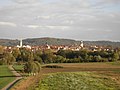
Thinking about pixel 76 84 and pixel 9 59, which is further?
pixel 9 59

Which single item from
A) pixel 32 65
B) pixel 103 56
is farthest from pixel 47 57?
pixel 32 65

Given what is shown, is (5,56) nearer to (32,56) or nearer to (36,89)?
(32,56)

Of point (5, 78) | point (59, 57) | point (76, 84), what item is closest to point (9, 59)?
point (59, 57)

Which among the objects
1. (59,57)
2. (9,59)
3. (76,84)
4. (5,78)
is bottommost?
(5,78)

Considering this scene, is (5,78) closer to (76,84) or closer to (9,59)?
(76,84)

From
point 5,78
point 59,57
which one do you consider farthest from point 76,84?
point 59,57

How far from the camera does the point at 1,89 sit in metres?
38.3

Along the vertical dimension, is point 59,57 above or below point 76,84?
above

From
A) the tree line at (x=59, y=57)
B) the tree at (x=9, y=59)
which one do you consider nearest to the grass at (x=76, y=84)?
the tree line at (x=59, y=57)

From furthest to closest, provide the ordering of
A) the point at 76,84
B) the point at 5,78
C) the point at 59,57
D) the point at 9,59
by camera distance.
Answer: the point at 59,57 → the point at 9,59 → the point at 5,78 → the point at 76,84

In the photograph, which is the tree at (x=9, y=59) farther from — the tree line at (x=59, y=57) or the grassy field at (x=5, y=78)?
the grassy field at (x=5, y=78)

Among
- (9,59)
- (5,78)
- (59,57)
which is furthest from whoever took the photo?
(59,57)

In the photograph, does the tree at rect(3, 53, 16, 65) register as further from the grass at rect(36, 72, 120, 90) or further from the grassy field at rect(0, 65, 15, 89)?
the grass at rect(36, 72, 120, 90)

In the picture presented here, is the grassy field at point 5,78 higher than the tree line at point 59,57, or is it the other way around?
the tree line at point 59,57
